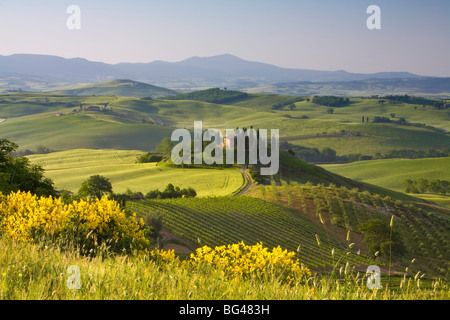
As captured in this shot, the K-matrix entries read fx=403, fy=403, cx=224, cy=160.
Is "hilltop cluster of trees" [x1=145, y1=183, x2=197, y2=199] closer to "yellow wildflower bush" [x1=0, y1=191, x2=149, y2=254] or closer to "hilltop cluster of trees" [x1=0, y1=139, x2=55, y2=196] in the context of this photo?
"hilltop cluster of trees" [x1=0, y1=139, x2=55, y2=196]

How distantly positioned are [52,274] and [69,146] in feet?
482

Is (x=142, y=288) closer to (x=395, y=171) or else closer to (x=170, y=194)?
(x=170, y=194)

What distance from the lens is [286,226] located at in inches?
1598

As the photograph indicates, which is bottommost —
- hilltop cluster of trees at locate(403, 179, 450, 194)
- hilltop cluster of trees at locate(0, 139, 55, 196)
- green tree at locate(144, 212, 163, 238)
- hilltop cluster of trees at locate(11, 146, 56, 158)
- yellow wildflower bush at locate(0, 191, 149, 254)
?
hilltop cluster of trees at locate(403, 179, 450, 194)

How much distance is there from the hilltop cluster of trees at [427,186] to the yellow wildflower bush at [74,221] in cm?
10682

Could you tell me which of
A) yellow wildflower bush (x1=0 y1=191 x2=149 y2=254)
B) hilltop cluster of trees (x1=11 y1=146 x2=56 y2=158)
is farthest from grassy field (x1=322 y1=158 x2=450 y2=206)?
yellow wildflower bush (x1=0 y1=191 x2=149 y2=254)

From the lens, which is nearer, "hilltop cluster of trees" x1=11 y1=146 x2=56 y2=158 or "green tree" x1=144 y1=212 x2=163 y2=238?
"green tree" x1=144 y1=212 x2=163 y2=238

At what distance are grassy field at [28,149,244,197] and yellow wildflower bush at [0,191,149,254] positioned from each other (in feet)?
144

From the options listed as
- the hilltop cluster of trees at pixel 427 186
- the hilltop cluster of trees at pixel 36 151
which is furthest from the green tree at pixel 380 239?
the hilltop cluster of trees at pixel 36 151

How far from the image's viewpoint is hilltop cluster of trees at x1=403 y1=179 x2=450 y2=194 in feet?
351

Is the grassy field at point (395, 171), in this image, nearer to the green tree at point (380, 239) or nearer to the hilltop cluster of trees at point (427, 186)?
the hilltop cluster of trees at point (427, 186)

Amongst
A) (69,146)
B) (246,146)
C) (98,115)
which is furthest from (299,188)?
(98,115)

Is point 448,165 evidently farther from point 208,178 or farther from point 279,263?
point 279,263
